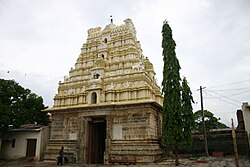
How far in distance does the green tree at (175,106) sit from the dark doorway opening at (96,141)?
672 centimetres

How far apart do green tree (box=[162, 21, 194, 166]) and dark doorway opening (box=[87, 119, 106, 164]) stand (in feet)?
22.1

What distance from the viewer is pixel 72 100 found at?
20.1 meters

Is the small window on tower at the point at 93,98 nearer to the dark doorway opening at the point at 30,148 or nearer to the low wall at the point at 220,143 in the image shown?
the low wall at the point at 220,143

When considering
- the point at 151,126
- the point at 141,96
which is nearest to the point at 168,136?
the point at 151,126

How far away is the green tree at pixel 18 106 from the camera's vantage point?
68.1 feet

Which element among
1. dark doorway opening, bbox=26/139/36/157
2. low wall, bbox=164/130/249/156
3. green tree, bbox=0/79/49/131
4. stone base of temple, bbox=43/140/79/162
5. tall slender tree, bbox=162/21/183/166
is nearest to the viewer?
tall slender tree, bbox=162/21/183/166

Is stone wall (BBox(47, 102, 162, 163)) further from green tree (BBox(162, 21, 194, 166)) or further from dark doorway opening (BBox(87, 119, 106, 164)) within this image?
green tree (BBox(162, 21, 194, 166))

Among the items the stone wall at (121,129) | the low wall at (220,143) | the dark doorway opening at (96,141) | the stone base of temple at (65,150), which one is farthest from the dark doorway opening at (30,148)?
the low wall at (220,143)

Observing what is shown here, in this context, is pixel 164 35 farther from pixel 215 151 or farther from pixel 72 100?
pixel 215 151

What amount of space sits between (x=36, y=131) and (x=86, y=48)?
9.94 meters

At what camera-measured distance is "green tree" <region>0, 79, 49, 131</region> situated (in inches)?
818

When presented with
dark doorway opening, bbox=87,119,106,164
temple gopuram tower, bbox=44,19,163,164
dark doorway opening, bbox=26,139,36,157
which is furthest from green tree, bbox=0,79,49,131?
dark doorway opening, bbox=87,119,106,164

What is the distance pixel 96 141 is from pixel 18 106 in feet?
31.1

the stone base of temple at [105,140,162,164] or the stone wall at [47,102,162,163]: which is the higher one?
the stone wall at [47,102,162,163]
